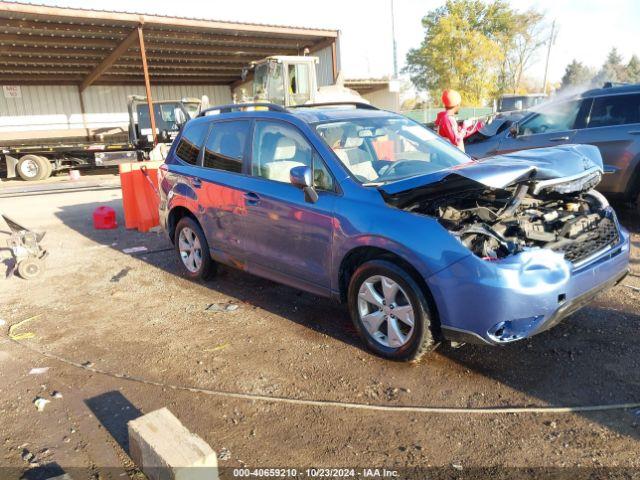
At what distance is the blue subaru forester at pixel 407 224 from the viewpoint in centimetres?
325

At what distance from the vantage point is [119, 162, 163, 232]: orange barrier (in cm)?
839

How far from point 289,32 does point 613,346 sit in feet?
60.7

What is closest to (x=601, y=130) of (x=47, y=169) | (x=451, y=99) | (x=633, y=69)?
(x=451, y=99)

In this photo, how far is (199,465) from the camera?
240cm

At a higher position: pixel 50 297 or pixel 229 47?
pixel 229 47

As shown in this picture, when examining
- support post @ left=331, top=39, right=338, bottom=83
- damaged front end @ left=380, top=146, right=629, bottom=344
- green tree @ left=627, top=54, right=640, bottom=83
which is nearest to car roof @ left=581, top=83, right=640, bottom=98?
damaged front end @ left=380, top=146, right=629, bottom=344

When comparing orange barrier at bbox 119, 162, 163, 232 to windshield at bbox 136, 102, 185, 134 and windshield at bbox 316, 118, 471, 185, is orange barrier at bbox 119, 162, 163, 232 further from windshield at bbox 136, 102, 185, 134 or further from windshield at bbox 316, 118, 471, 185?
windshield at bbox 136, 102, 185, 134

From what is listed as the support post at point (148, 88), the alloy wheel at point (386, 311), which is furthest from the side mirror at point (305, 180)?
the support post at point (148, 88)

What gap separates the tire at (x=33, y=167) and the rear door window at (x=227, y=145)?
1558 centimetres

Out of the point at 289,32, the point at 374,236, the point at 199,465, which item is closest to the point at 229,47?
the point at 289,32

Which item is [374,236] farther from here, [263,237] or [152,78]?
[152,78]

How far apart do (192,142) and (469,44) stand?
123 ft

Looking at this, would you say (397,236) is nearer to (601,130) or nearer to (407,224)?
(407,224)

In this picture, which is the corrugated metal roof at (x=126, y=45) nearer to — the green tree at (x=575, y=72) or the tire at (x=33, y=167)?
the tire at (x=33, y=167)
